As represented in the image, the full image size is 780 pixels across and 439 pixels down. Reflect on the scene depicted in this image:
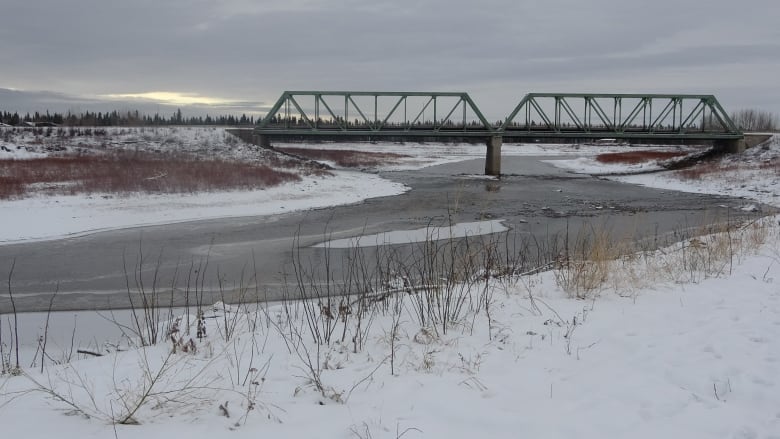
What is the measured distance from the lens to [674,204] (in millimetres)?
27578

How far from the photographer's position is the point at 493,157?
49.6 meters

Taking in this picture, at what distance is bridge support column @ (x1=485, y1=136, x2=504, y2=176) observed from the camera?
49094 mm

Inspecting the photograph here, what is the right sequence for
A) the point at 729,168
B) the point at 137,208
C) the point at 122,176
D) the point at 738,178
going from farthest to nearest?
the point at 729,168 → the point at 738,178 → the point at 122,176 → the point at 137,208

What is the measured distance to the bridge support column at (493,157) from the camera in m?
49.1

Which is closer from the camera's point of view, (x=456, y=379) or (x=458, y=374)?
(x=456, y=379)

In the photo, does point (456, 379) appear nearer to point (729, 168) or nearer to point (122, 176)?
point (122, 176)

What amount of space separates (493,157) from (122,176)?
99.4 ft

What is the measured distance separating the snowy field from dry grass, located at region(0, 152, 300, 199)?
1812cm

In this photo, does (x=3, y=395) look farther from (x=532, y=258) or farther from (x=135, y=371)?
(x=532, y=258)

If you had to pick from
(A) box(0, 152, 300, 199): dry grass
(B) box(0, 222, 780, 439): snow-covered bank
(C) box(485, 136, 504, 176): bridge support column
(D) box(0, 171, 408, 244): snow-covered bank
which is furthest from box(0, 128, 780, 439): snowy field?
(C) box(485, 136, 504, 176): bridge support column

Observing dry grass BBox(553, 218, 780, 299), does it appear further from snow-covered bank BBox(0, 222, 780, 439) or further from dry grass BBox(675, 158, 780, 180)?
dry grass BBox(675, 158, 780, 180)

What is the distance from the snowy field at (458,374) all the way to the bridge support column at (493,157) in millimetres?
40546

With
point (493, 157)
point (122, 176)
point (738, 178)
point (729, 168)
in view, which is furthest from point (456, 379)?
point (493, 157)

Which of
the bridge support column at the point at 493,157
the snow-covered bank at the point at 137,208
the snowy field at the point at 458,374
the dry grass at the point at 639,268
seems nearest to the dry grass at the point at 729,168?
the bridge support column at the point at 493,157
